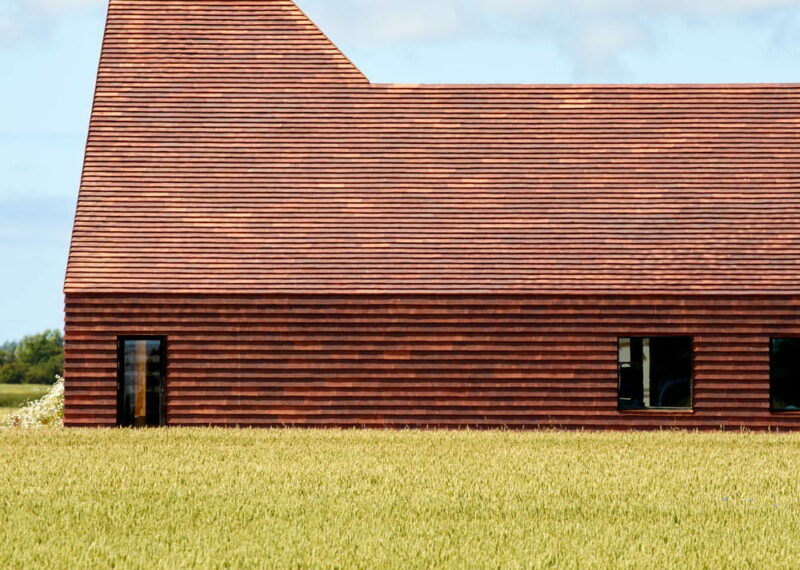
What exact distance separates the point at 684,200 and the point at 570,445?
803 cm

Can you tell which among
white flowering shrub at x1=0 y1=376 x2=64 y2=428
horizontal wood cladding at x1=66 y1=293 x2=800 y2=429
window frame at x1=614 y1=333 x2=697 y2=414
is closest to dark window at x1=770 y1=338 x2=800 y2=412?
horizontal wood cladding at x1=66 y1=293 x2=800 y2=429

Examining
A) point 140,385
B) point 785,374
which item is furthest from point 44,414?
point 785,374

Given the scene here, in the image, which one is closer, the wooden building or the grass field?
the wooden building

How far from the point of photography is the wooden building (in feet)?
94.2

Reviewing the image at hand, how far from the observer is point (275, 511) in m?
15.3

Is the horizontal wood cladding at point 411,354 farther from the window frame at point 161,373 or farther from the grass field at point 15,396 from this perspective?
the grass field at point 15,396

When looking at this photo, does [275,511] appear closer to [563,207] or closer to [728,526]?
[728,526]

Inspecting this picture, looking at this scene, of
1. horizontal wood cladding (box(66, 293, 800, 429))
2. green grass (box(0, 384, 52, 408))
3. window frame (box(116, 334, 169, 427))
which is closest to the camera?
horizontal wood cladding (box(66, 293, 800, 429))

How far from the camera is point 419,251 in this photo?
29453 mm

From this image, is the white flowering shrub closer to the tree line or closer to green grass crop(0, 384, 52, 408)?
green grass crop(0, 384, 52, 408)

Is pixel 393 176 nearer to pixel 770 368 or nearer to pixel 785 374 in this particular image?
pixel 770 368

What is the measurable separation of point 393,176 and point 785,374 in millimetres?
9285

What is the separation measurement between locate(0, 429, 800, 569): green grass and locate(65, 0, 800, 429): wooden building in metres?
3.94

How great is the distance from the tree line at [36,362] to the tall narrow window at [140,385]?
39105 millimetres
